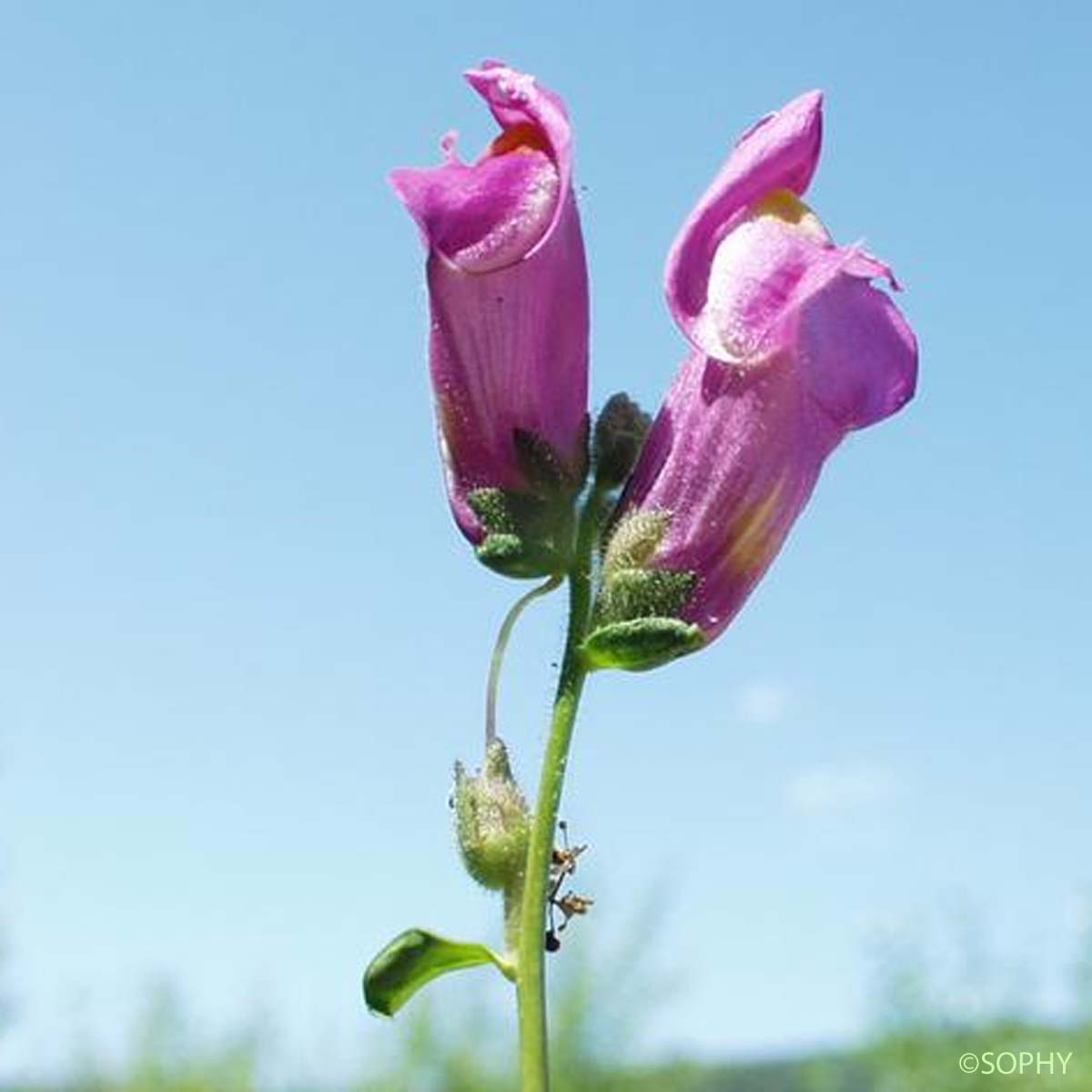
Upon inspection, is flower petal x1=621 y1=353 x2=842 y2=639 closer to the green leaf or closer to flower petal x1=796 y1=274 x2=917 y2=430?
flower petal x1=796 y1=274 x2=917 y2=430

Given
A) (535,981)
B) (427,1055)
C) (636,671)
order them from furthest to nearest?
(427,1055)
(636,671)
(535,981)

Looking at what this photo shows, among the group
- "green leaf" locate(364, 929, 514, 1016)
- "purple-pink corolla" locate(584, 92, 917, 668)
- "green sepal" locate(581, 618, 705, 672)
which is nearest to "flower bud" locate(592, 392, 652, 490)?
"purple-pink corolla" locate(584, 92, 917, 668)

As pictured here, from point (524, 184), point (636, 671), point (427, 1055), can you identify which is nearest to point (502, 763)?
point (636, 671)

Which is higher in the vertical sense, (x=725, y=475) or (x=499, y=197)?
(x=499, y=197)

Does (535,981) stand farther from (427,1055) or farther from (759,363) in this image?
(427,1055)

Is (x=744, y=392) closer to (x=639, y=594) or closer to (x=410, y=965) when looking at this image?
(x=639, y=594)

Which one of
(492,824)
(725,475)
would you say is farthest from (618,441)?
(492,824)

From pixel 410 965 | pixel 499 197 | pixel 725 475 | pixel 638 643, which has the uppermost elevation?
pixel 499 197
